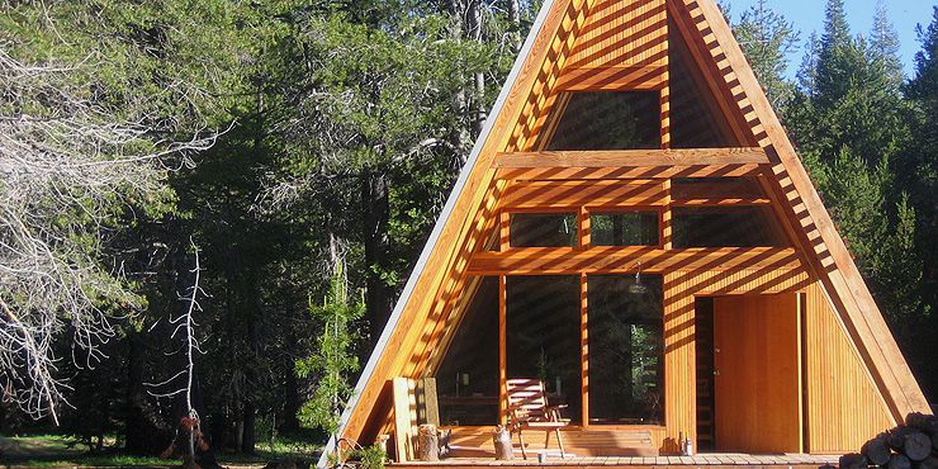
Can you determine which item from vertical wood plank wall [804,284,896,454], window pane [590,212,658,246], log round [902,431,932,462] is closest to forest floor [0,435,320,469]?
window pane [590,212,658,246]

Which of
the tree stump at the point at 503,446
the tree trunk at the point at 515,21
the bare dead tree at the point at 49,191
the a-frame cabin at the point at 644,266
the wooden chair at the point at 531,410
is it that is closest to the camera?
the bare dead tree at the point at 49,191

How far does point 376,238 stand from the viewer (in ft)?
56.0

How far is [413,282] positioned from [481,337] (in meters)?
1.62

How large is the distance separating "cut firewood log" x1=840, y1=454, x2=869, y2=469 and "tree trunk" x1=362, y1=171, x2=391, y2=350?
28.6 feet

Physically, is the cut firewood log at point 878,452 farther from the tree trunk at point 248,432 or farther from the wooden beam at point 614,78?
the tree trunk at point 248,432

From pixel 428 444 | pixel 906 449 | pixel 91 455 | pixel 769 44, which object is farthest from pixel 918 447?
pixel 769 44

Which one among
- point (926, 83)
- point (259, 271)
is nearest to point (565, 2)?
point (259, 271)

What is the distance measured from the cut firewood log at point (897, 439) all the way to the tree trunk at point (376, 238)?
355 inches

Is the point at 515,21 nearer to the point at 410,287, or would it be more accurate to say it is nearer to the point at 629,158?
the point at 629,158

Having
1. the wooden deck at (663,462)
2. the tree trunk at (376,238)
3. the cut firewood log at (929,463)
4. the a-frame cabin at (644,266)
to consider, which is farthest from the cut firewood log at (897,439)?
the tree trunk at (376,238)

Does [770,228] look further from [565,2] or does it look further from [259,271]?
[259,271]

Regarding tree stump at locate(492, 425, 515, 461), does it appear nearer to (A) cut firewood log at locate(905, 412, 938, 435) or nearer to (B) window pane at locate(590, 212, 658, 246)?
(B) window pane at locate(590, 212, 658, 246)

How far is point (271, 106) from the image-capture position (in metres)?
15.7

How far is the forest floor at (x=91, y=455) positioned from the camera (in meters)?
17.9
